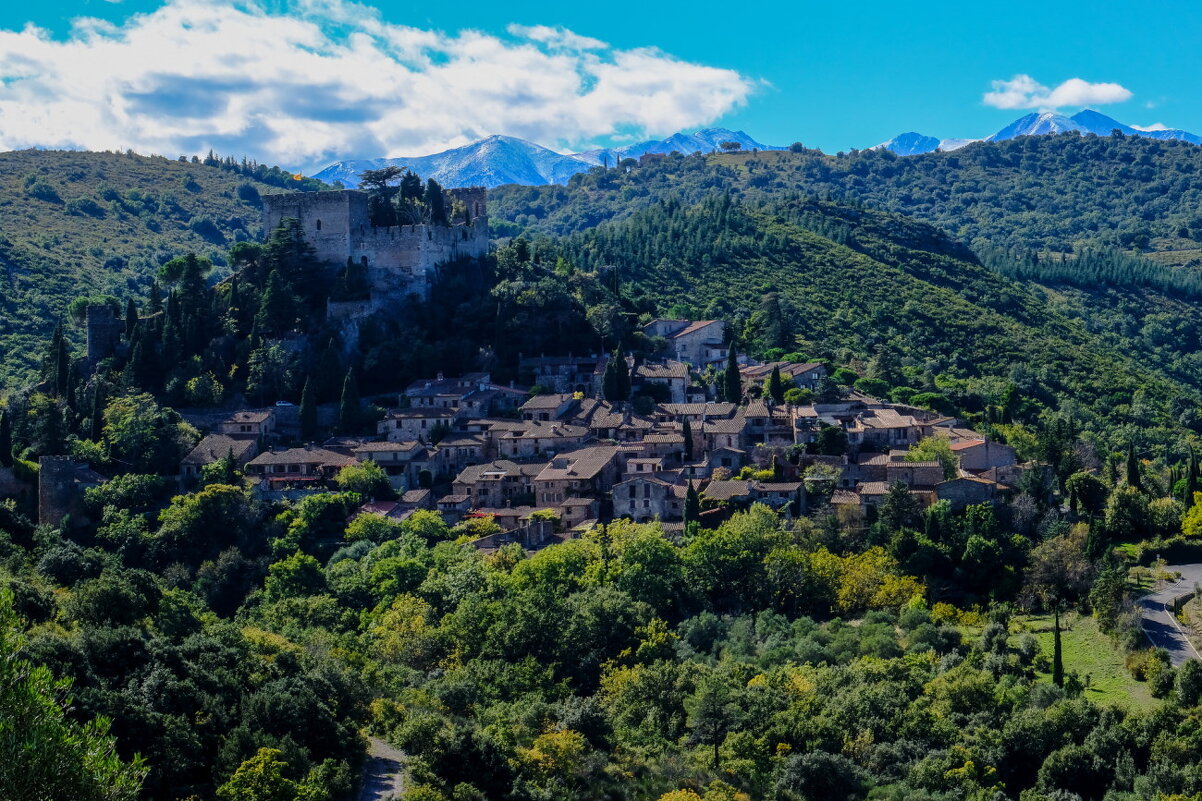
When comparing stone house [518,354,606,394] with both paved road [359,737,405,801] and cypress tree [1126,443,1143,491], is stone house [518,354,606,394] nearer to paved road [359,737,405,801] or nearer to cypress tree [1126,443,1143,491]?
cypress tree [1126,443,1143,491]

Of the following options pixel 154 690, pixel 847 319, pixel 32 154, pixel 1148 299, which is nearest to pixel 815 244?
pixel 847 319

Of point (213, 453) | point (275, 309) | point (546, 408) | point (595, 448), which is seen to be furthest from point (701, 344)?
point (213, 453)

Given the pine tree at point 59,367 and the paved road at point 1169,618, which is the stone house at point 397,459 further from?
the paved road at point 1169,618

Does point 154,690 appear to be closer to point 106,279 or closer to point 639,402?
point 639,402

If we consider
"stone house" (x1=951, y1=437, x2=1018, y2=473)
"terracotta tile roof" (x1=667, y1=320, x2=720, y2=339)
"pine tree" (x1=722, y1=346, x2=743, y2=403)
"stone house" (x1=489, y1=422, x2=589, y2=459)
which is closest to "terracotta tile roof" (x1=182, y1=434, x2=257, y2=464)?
"stone house" (x1=489, y1=422, x2=589, y2=459)

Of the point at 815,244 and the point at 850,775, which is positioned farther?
the point at 815,244

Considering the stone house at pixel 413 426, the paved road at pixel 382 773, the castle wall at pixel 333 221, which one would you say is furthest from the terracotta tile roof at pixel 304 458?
the paved road at pixel 382 773

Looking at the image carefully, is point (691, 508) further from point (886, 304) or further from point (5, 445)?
point (886, 304)
